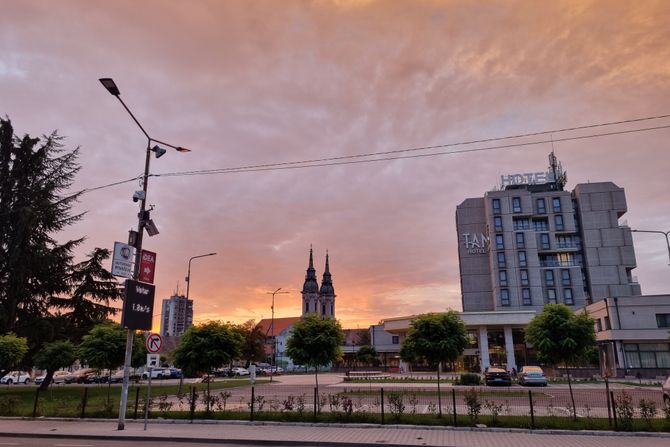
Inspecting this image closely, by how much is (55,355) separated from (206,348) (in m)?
17.4

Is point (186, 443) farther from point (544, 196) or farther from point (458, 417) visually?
point (544, 196)

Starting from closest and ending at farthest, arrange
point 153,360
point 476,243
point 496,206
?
point 153,360 < point 496,206 < point 476,243

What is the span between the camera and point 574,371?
192ft

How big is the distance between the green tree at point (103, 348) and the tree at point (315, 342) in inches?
437

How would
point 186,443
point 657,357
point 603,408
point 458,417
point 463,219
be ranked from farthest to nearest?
point 463,219 → point 657,357 → point 603,408 → point 458,417 → point 186,443

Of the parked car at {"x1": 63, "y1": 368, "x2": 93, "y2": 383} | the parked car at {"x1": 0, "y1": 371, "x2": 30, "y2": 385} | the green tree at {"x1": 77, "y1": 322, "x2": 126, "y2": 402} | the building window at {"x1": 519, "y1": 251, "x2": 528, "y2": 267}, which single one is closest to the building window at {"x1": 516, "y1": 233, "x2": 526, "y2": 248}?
the building window at {"x1": 519, "y1": 251, "x2": 528, "y2": 267}

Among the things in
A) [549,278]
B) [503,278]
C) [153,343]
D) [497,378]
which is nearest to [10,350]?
[153,343]

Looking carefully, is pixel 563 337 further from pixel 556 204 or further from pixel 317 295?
pixel 317 295

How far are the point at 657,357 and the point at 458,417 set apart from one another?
51084 millimetres

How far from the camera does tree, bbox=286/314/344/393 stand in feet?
82.9

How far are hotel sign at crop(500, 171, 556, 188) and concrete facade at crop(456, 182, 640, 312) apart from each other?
129 inches

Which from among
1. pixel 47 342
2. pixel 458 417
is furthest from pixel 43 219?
pixel 458 417

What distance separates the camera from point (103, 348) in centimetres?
2842

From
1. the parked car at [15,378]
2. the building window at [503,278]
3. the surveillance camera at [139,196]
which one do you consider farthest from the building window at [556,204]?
the parked car at [15,378]
